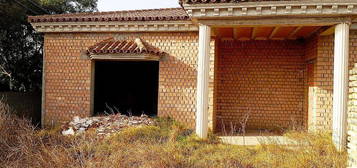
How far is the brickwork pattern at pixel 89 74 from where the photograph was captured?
29.4 feet

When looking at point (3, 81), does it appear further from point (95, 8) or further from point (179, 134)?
point (179, 134)

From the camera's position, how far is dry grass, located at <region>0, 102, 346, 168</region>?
5.09m

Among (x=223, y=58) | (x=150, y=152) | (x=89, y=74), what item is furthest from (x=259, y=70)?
(x=89, y=74)

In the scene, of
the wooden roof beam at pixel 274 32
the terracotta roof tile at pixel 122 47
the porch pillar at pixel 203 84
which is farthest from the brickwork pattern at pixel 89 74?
the wooden roof beam at pixel 274 32

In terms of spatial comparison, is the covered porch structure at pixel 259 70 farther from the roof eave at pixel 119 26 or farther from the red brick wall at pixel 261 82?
the roof eave at pixel 119 26

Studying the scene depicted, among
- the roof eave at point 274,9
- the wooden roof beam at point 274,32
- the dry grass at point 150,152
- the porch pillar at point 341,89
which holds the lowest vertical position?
the dry grass at point 150,152

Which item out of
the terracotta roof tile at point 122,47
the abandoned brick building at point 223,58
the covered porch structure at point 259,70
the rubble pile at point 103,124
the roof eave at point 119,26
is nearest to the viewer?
the abandoned brick building at point 223,58

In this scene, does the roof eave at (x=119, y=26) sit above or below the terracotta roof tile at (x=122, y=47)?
above

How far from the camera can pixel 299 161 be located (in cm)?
514

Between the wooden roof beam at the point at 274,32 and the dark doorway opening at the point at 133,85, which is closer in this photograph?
the wooden roof beam at the point at 274,32

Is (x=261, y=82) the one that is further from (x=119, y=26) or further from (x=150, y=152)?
(x=150, y=152)

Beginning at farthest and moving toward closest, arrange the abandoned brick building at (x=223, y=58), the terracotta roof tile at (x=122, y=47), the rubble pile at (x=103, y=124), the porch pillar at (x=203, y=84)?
1. the terracotta roof tile at (x=122, y=47)
2. the rubble pile at (x=103, y=124)
3. the porch pillar at (x=203, y=84)
4. the abandoned brick building at (x=223, y=58)

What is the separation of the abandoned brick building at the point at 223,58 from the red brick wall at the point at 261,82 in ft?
0.12

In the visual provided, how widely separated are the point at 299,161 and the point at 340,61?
3.28 meters
